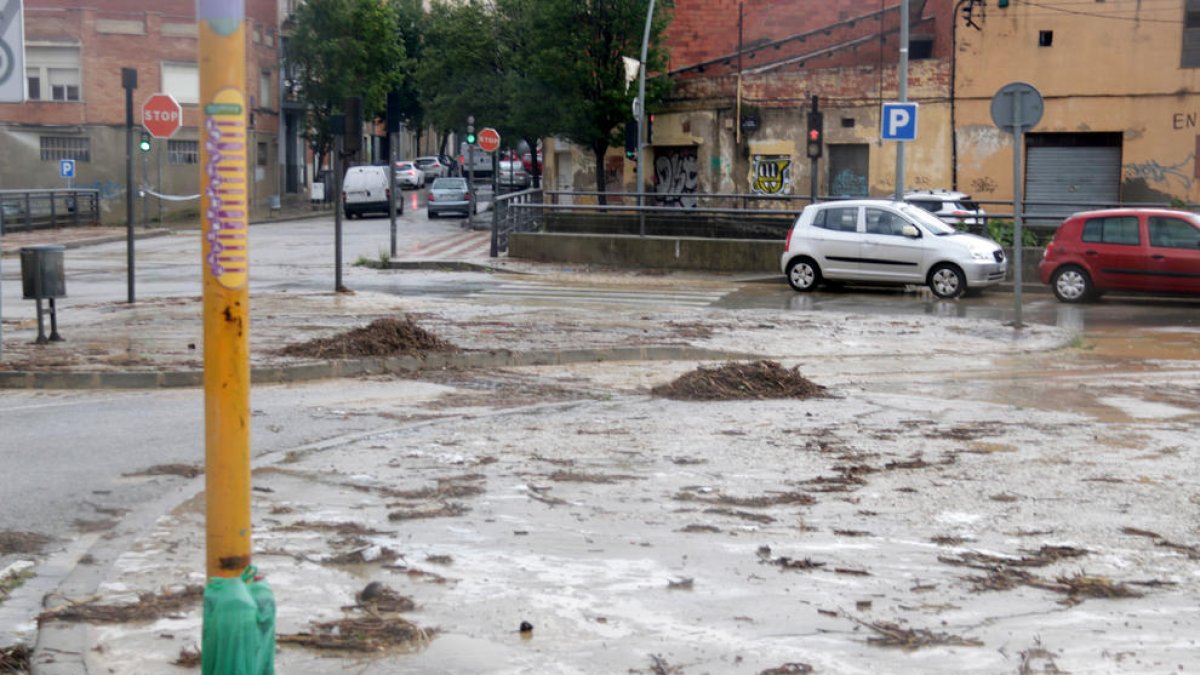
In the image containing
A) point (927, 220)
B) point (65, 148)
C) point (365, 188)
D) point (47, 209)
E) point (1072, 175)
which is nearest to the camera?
point (927, 220)

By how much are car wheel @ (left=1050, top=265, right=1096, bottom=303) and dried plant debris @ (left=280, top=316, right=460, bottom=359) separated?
37.7ft

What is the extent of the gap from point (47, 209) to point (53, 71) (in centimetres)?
1357

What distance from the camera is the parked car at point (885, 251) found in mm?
22688

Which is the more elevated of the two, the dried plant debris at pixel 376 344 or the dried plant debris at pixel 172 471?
the dried plant debris at pixel 376 344

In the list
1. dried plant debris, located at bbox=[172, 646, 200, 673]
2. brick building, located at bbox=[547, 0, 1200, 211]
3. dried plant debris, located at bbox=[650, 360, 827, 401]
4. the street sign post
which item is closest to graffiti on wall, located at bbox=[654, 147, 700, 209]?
brick building, located at bbox=[547, 0, 1200, 211]

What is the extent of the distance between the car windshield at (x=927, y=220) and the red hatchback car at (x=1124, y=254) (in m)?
1.76

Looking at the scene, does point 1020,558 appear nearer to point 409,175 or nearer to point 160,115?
point 160,115

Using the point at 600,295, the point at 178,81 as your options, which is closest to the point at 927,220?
the point at 600,295

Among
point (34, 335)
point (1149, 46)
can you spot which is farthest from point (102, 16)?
point (34, 335)

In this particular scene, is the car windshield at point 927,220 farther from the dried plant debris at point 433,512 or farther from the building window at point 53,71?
the building window at point 53,71

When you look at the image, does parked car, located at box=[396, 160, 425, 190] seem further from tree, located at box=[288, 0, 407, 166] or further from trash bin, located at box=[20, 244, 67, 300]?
trash bin, located at box=[20, 244, 67, 300]

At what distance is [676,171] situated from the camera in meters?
44.8

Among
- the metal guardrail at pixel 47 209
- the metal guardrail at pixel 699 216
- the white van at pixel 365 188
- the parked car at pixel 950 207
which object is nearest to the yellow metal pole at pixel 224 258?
the parked car at pixel 950 207

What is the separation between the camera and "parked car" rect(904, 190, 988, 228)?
25.5 meters
